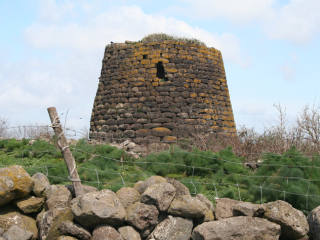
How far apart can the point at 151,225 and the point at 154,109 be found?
564cm

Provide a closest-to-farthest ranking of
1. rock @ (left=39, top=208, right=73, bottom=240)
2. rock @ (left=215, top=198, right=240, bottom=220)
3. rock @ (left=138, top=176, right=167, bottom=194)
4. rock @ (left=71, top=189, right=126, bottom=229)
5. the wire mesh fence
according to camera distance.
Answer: rock @ (left=71, top=189, right=126, bottom=229), rock @ (left=39, top=208, right=73, bottom=240), rock @ (left=215, top=198, right=240, bottom=220), rock @ (left=138, top=176, right=167, bottom=194), the wire mesh fence

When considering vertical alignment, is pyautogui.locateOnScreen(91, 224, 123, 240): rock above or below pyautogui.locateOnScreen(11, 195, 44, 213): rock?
below

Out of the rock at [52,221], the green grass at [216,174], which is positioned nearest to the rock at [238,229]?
the green grass at [216,174]

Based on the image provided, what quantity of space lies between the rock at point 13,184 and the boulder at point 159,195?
1.31 metres

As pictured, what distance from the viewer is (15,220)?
364 cm

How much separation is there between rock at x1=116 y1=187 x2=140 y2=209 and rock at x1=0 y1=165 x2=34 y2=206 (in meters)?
1.04

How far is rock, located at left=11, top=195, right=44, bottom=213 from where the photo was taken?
370cm

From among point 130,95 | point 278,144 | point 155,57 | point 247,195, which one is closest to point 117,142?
point 130,95

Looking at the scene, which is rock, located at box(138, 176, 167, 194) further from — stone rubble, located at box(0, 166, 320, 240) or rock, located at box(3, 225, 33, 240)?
rock, located at box(3, 225, 33, 240)

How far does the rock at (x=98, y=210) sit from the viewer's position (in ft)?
10.7

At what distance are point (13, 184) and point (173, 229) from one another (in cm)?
182

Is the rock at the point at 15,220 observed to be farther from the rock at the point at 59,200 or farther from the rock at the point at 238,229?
the rock at the point at 238,229

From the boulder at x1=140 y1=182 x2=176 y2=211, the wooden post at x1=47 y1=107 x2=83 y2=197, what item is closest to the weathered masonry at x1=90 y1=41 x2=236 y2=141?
the wooden post at x1=47 y1=107 x2=83 y2=197

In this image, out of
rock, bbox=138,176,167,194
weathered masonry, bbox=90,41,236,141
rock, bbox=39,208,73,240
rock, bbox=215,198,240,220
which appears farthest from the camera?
weathered masonry, bbox=90,41,236,141
